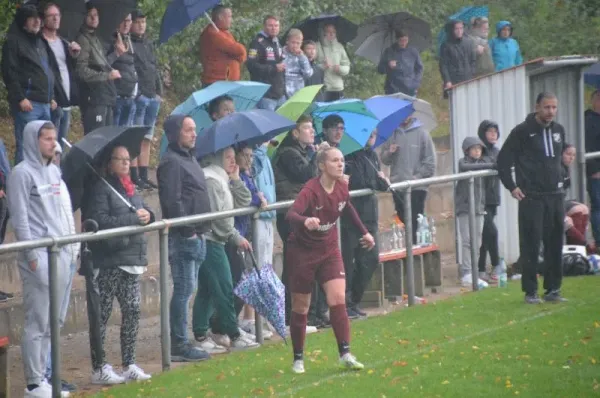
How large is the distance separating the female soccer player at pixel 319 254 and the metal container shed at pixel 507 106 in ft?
22.4

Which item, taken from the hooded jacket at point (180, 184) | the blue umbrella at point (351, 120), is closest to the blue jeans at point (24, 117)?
the hooded jacket at point (180, 184)

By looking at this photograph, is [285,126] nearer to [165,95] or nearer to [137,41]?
[137,41]

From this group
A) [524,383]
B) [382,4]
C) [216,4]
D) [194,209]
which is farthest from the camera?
[382,4]

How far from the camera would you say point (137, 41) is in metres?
17.8

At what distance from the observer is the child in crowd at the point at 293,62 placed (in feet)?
64.7

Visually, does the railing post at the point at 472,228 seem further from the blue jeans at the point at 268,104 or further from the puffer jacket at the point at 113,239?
the puffer jacket at the point at 113,239

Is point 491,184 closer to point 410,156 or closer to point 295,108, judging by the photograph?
point 410,156

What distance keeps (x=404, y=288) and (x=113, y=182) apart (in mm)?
5517

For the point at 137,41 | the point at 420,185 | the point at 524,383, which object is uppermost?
the point at 137,41

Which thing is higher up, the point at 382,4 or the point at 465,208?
the point at 382,4

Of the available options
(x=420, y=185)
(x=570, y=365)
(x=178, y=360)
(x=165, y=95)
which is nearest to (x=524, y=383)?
(x=570, y=365)

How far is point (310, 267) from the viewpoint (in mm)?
12977

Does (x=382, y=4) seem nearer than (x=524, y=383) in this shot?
No

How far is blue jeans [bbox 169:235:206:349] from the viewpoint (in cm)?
1386
